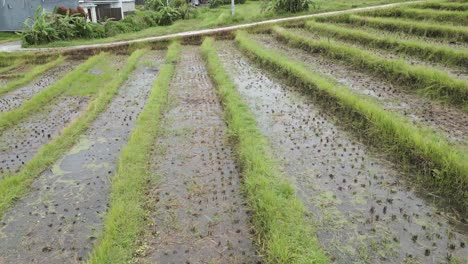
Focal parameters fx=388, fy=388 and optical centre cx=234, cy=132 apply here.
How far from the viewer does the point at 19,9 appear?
2162 centimetres

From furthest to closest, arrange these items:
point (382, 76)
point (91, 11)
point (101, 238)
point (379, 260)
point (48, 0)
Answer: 1. point (91, 11)
2. point (48, 0)
3. point (382, 76)
4. point (101, 238)
5. point (379, 260)

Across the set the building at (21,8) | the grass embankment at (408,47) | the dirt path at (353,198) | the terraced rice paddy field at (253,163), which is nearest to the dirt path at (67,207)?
the terraced rice paddy field at (253,163)

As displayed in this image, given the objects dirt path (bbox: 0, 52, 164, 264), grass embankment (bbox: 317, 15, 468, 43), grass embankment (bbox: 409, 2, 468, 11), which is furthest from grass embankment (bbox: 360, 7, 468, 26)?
dirt path (bbox: 0, 52, 164, 264)

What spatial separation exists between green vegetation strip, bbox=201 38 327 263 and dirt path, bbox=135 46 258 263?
17cm

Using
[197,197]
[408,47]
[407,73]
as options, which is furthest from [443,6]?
[197,197]

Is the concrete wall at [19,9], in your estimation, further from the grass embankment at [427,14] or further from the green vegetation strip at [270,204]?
the green vegetation strip at [270,204]

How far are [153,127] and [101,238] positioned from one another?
3.13m

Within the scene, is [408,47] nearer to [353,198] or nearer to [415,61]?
[415,61]

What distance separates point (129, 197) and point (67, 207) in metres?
0.75

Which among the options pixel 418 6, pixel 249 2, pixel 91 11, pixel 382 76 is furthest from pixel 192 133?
pixel 249 2

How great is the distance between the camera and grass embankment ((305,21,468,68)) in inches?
324

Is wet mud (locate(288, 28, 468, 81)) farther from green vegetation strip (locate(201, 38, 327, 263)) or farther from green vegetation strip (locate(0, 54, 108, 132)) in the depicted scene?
green vegetation strip (locate(0, 54, 108, 132))

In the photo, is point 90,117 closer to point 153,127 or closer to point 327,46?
point 153,127

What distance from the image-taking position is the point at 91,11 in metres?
24.5
